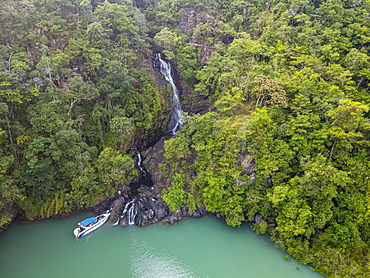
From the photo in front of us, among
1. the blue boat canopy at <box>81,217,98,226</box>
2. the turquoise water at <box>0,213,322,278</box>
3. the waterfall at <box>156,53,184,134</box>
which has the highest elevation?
the waterfall at <box>156,53,184,134</box>

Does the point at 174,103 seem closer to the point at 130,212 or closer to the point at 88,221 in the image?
the point at 130,212

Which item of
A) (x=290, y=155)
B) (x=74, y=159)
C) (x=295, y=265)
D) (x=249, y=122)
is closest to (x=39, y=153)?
(x=74, y=159)

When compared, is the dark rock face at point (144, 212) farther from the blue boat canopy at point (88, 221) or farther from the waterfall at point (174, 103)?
the waterfall at point (174, 103)

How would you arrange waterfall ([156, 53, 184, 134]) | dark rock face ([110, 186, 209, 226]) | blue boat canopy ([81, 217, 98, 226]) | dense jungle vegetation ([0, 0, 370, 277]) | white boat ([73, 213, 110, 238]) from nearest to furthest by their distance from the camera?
dense jungle vegetation ([0, 0, 370, 277]), white boat ([73, 213, 110, 238]), blue boat canopy ([81, 217, 98, 226]), dark rock face ([110, 186, 209, 226]), waterfall ([156, 53, 184, 134])

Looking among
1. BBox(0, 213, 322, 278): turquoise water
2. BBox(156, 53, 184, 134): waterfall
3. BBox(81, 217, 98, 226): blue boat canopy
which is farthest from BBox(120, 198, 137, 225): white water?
BBox(156, 53, 184, 134): waterfall

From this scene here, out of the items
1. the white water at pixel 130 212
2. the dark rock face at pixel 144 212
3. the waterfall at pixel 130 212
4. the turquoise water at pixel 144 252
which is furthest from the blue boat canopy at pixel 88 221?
the waterfall at pixel 130 212

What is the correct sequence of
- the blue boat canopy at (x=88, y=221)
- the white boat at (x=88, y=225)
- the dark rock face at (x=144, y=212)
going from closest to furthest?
the white boat at (x=88, y=225) → the blue boat canopy at (x=88, y=221) → the dark rock face at (x=144, y=212)

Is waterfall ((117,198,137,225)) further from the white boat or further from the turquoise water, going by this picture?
the white boat
